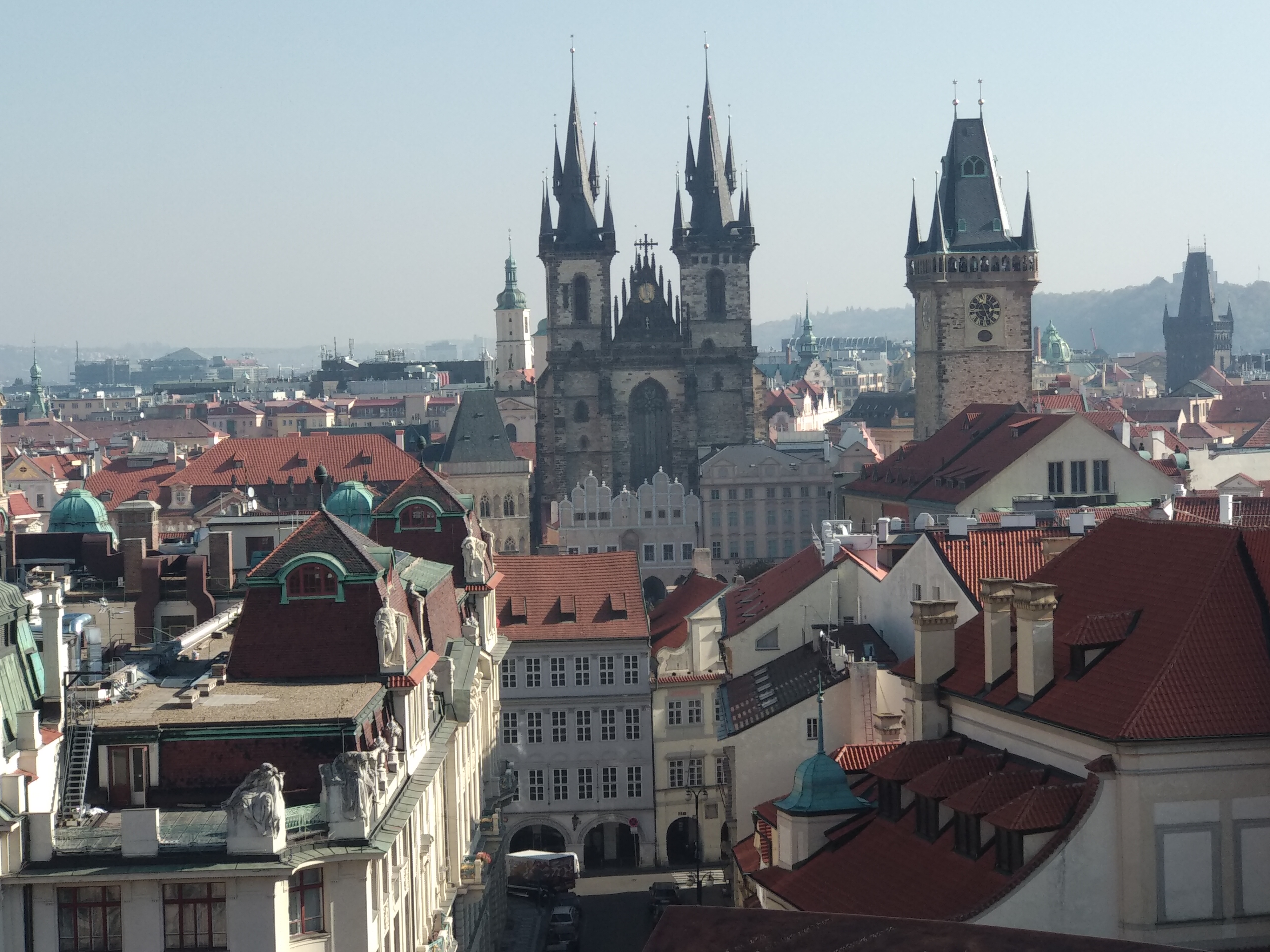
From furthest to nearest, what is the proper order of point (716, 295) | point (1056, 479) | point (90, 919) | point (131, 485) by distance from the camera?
1. point (716, 295)
2. point (131, 485)
3. point (1056, 479)
4. point (90, 919)

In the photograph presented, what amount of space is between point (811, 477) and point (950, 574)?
81.6 metres

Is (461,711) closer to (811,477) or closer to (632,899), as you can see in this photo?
(632,899)

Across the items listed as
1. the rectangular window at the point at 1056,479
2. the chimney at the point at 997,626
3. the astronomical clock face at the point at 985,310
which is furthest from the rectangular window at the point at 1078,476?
the chimney at the point at 997,626

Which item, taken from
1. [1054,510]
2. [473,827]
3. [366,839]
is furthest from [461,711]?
[1054,510]

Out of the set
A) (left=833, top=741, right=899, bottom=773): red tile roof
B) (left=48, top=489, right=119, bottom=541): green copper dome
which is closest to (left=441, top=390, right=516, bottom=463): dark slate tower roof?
(left=48, top=489, right=119, bottom=541): green copper dome

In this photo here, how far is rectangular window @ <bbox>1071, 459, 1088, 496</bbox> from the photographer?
82.4m

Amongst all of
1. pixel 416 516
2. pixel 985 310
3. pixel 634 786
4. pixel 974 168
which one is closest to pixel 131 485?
pixel 985 310

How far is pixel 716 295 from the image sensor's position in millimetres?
142000

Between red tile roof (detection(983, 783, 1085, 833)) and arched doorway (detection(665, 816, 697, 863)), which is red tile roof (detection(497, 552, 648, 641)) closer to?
arched doorway (detection(665, 816, 697, 863))

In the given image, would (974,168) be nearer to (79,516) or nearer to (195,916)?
(79,516)

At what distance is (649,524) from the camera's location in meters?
123

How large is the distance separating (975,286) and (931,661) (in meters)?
88.4

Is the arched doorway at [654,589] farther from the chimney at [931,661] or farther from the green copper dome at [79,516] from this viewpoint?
the chimney at [931,661]

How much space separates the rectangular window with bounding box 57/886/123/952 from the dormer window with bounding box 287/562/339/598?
8703mm
